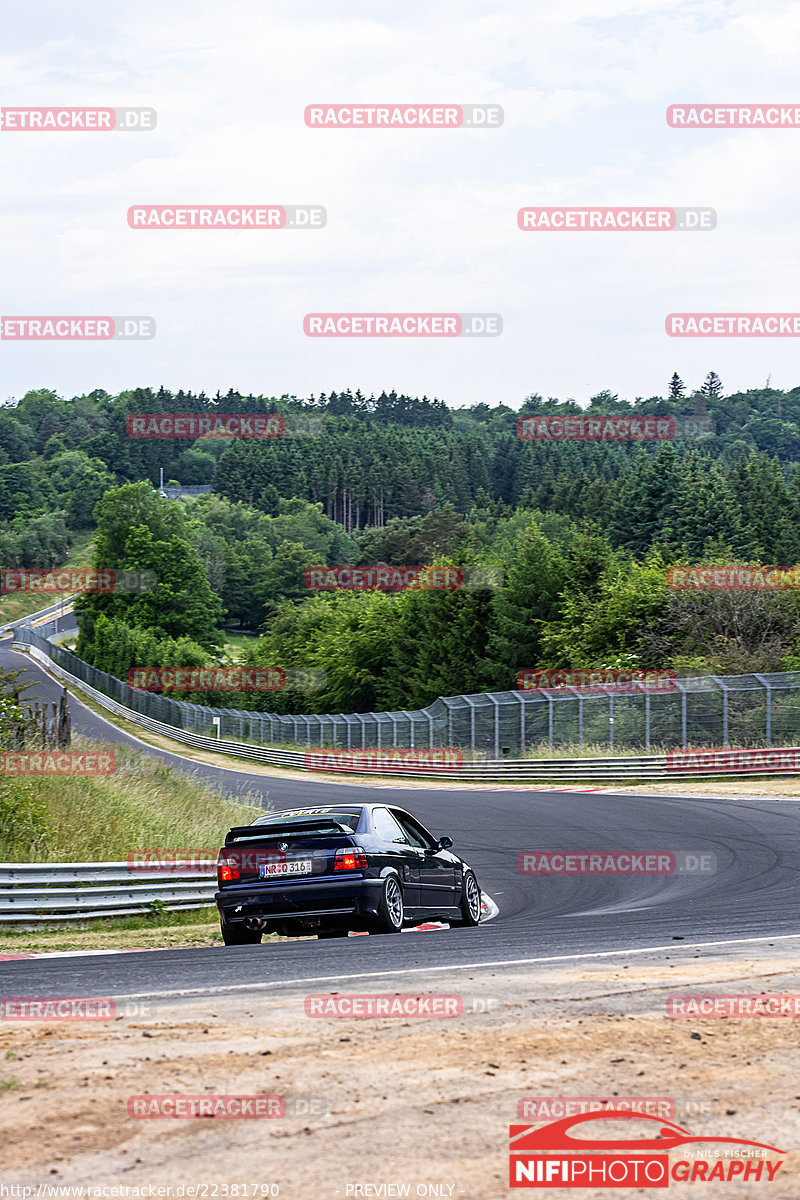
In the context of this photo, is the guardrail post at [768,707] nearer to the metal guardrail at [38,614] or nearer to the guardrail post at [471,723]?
the guardrail post at [471,723]

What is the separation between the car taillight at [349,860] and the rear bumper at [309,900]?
0.36ft

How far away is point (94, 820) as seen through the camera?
16.7 m

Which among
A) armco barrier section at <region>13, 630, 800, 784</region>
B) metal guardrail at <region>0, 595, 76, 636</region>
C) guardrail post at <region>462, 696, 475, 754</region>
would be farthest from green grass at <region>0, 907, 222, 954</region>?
metal guardrail at <region>0, 595, 76, 636</region>

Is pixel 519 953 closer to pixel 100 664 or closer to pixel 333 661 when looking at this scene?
pixel 333 661

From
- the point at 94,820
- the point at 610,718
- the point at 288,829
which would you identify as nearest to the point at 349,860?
the point at 288,829

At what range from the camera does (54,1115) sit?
4.88 meters

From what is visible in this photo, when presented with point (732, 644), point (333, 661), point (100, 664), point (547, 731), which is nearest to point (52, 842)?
point (547, 731)

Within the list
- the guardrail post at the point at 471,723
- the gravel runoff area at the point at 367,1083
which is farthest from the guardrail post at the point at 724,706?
the gravel runoff area at the point at 367,1083

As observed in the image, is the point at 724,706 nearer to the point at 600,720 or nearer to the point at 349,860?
the point at 600,720

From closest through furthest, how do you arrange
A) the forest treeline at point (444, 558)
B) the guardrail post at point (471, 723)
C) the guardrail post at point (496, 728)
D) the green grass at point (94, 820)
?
the green grass at point (94, 820), the guardrail post at point (496, 728), the guardrail post at point (471, 723), the forest treeline at point (444, 558)

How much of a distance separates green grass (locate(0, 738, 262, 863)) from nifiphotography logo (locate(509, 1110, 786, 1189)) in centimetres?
1097

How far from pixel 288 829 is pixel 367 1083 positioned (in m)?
6.41

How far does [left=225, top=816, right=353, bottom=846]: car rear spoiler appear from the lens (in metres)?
11.6

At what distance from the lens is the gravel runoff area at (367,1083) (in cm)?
435
